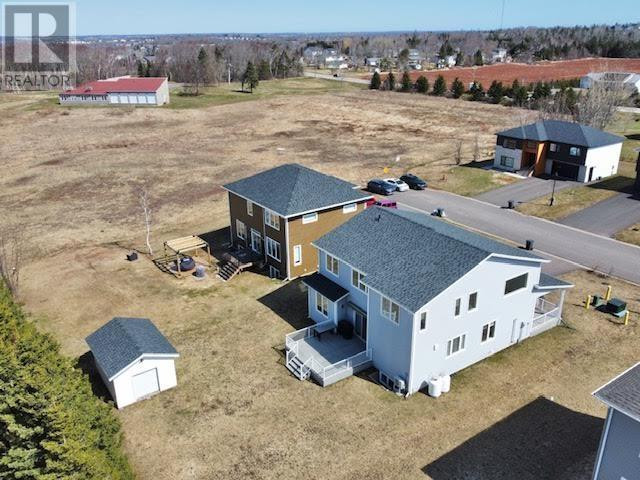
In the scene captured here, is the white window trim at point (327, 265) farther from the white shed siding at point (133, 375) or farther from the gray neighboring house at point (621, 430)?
the gray neighboring house at point (621, 430)

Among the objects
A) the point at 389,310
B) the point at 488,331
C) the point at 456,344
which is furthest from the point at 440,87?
the point at 389,310

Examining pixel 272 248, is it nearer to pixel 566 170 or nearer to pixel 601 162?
pixel 566 170

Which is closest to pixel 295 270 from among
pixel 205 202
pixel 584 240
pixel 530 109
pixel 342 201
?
pixel 342 201

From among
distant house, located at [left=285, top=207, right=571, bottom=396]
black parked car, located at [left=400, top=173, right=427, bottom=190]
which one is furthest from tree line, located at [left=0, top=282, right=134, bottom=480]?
black parked car, located at [left=400, top=173, right=427, bottom=190]

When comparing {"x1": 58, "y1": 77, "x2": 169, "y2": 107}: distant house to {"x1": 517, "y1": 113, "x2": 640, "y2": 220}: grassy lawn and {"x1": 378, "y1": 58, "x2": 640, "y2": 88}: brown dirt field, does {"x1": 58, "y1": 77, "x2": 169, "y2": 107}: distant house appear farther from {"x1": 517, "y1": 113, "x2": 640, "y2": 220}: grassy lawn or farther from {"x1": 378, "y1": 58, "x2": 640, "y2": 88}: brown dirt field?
{"x1": 517, "y1": 113, "x2": 640, "y2": 220}: grassy lawn

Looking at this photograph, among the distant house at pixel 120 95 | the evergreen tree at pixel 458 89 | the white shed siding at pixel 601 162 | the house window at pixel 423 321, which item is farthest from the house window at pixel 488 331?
the distant house at pixel 120 95

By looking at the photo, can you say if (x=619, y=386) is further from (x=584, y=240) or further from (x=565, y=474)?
(x=584, y=240)
